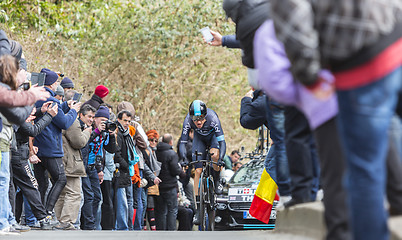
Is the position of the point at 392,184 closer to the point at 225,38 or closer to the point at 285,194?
the point at 285,194

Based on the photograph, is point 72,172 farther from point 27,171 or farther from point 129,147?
point 129,147

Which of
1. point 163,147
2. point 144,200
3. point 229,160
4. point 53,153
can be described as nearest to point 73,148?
point 53,153

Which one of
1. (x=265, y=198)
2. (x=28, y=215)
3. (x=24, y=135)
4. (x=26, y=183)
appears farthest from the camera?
(x=28, y=215)

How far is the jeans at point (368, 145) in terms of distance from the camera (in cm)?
356

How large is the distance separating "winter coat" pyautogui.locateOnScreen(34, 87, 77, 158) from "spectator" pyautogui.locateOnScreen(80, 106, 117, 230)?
4.25 feet

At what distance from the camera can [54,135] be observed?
11.5 metres

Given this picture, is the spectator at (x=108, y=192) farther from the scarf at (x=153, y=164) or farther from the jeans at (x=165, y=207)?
the jeans at (x=165, y=207)

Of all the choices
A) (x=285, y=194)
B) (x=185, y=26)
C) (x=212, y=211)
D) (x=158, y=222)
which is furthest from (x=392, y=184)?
(x=185, y=26)

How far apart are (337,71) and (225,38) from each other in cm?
523

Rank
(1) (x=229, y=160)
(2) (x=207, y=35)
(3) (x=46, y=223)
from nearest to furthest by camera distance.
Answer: (2) (x=207, y=35), (3) (x=46, y=223), (1) (x=229, y=160)

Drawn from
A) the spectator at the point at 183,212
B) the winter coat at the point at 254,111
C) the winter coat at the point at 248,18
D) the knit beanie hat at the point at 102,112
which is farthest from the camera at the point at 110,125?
the spectator at the point at 183,212

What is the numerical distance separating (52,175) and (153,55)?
16.5m

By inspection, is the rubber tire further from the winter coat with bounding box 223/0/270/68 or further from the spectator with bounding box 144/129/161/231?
the winter coat with bounding box 223/0/270/68

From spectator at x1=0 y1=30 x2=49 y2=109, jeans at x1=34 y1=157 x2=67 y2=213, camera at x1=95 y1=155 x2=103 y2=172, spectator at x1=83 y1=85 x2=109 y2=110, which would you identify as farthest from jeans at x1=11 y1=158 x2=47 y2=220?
spectator at x1=83 y1=85 x2=109 y2=110
